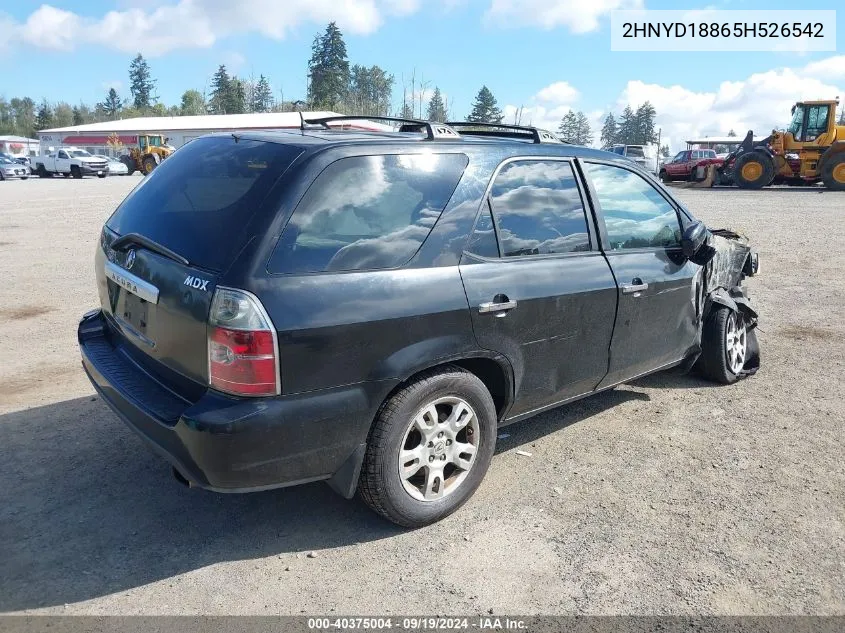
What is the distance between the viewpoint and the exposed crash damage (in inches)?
191

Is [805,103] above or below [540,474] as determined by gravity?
above

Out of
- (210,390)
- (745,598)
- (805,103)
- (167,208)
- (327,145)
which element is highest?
(805,103)

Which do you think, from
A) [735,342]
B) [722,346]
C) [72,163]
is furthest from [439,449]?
[72,163]

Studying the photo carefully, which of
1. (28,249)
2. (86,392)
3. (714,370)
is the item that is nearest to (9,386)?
(86,392)

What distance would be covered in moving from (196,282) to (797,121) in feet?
94.2

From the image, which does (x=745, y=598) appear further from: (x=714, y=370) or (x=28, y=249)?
(x=28, y=249)

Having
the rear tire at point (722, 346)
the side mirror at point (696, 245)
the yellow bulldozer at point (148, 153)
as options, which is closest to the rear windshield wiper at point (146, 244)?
the side mirror at point (696, 245)

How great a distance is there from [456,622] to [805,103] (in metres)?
28.2

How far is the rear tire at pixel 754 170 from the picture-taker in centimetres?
2606

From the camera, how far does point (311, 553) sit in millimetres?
3059

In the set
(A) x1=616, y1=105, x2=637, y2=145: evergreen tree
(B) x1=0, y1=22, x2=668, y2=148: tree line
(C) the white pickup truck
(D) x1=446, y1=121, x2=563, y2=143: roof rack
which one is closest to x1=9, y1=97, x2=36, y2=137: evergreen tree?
(B) x1=0, y1=22, x2=668, y2=148: tree line

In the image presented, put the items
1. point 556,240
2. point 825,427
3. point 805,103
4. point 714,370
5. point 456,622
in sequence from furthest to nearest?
point 805,103 < point 714,370 < point 825,427 < point 556,240 < point 456,622

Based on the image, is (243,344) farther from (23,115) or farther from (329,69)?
(23,115)

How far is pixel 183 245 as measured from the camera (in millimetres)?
2992
